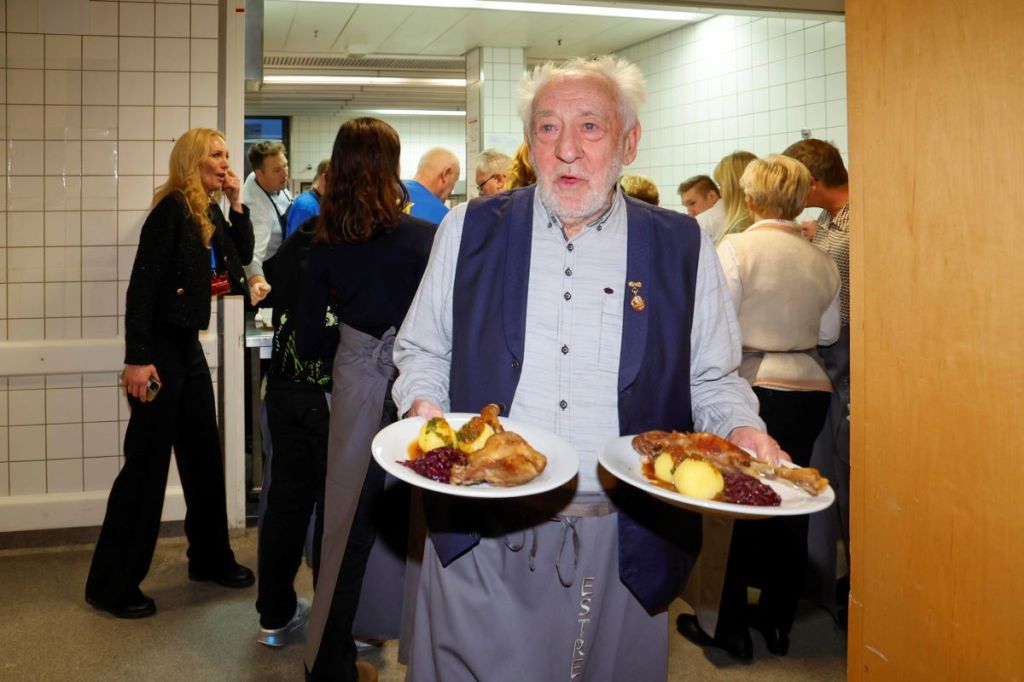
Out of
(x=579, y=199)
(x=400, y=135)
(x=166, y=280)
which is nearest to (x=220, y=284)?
(x=166, y=280)

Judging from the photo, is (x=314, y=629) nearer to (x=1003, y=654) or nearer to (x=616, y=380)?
(x=616, y=380)

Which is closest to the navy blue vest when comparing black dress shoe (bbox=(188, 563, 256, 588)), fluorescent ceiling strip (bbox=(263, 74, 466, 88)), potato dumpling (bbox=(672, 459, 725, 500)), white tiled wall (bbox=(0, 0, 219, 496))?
potato dumpling (bbox=(672, 459, 725, 500))

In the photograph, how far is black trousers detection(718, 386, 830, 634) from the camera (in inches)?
114

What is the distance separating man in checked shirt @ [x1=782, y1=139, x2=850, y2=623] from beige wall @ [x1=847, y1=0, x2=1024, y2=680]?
2.05m

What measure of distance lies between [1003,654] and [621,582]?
804 mm

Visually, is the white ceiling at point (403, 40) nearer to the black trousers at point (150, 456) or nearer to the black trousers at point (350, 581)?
the black trousers at point (150, 456)

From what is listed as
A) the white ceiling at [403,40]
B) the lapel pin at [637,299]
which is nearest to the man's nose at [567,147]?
the lapel pin at [637,299]

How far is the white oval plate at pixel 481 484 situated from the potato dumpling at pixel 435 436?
0.03 metres

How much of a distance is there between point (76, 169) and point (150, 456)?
1503 millimetres

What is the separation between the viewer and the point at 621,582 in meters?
1.66

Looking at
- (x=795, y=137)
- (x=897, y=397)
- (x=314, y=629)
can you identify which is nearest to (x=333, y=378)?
(x=314, y=629)

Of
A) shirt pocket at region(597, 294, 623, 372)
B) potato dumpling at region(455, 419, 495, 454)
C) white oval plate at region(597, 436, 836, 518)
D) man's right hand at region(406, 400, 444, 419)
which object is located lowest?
white oval plate at region(597, 436, 836, 518)

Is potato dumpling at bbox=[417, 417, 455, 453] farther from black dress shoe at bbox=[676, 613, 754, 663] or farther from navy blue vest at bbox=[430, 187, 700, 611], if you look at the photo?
black dress shoe at bbox=[676, 613, 754, 663]

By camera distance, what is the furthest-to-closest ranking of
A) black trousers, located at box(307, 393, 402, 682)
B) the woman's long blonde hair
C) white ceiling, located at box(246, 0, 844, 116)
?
white ceiling, located at box(246, 0, 844, 116) → the woman's long blonde hair → black trousers, located at box(307, 393, 402, 682)
